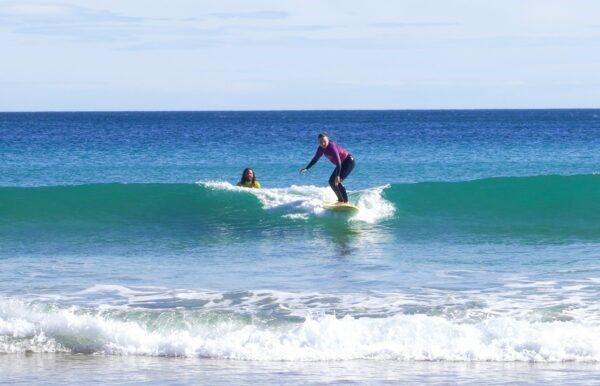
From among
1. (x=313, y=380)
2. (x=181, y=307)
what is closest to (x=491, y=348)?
(x=313, y=380)

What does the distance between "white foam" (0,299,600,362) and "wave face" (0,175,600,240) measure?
7271 millimetres

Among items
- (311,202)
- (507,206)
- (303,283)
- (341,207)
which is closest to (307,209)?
(311,202)

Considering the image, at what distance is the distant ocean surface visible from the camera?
10.5 meters

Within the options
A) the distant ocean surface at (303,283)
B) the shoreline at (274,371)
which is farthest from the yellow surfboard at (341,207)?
the shoreline at (274,371)

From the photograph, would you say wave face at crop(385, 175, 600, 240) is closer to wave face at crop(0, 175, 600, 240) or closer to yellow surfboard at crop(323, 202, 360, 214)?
wave face at crop(0, 175, 600, 240)

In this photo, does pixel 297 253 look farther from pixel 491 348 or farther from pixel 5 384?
pixel 5 384

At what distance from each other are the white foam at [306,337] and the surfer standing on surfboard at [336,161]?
23.4 ft

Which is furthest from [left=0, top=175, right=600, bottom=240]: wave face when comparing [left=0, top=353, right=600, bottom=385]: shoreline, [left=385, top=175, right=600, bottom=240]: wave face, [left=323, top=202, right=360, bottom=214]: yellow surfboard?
[left=0, top=353, right=600, bottom=385]: shoreline

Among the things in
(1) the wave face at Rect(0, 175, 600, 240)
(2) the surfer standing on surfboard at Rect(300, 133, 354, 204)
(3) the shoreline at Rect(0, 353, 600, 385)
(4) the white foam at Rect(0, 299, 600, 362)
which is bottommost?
(3) the shoreline at Rect(0, 353, 600, 385)

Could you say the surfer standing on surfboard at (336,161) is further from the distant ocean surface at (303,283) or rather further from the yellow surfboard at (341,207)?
the distant ocean surface at (303,283)

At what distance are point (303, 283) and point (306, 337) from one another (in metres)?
2.70

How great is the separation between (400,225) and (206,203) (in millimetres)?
4497

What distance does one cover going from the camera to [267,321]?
1156cm

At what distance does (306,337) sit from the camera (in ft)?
35.9
